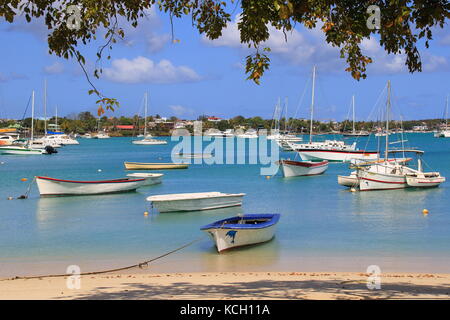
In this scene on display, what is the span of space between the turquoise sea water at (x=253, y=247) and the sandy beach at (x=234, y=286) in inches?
66.8

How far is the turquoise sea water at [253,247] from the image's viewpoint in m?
17.0

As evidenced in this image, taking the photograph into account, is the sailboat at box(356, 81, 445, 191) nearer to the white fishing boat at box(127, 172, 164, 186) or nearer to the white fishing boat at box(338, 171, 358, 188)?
the white fishing boat at box(338, 171, 358, 188)

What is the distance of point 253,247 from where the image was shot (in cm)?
1858

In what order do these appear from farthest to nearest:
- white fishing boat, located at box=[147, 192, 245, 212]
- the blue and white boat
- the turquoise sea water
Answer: white fishing boat, located at box=[147, 192, 245, 212] < the blue and white boat < the turquoise sea water

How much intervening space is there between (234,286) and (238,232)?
18.1ft

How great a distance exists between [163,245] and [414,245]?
352 inches

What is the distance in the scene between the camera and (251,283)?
508 inches

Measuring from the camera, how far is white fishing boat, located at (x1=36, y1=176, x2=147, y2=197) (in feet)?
110

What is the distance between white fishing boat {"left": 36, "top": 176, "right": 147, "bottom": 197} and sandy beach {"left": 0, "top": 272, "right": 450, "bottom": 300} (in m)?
19.9

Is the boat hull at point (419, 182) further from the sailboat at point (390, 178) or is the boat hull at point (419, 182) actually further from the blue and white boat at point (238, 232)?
the blue and white boat at point (238, 232)

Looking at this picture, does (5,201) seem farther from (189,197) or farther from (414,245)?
(414,245)

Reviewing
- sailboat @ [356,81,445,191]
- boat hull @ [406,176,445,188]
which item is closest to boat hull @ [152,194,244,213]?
sailboat @ [356,81,445,191]
